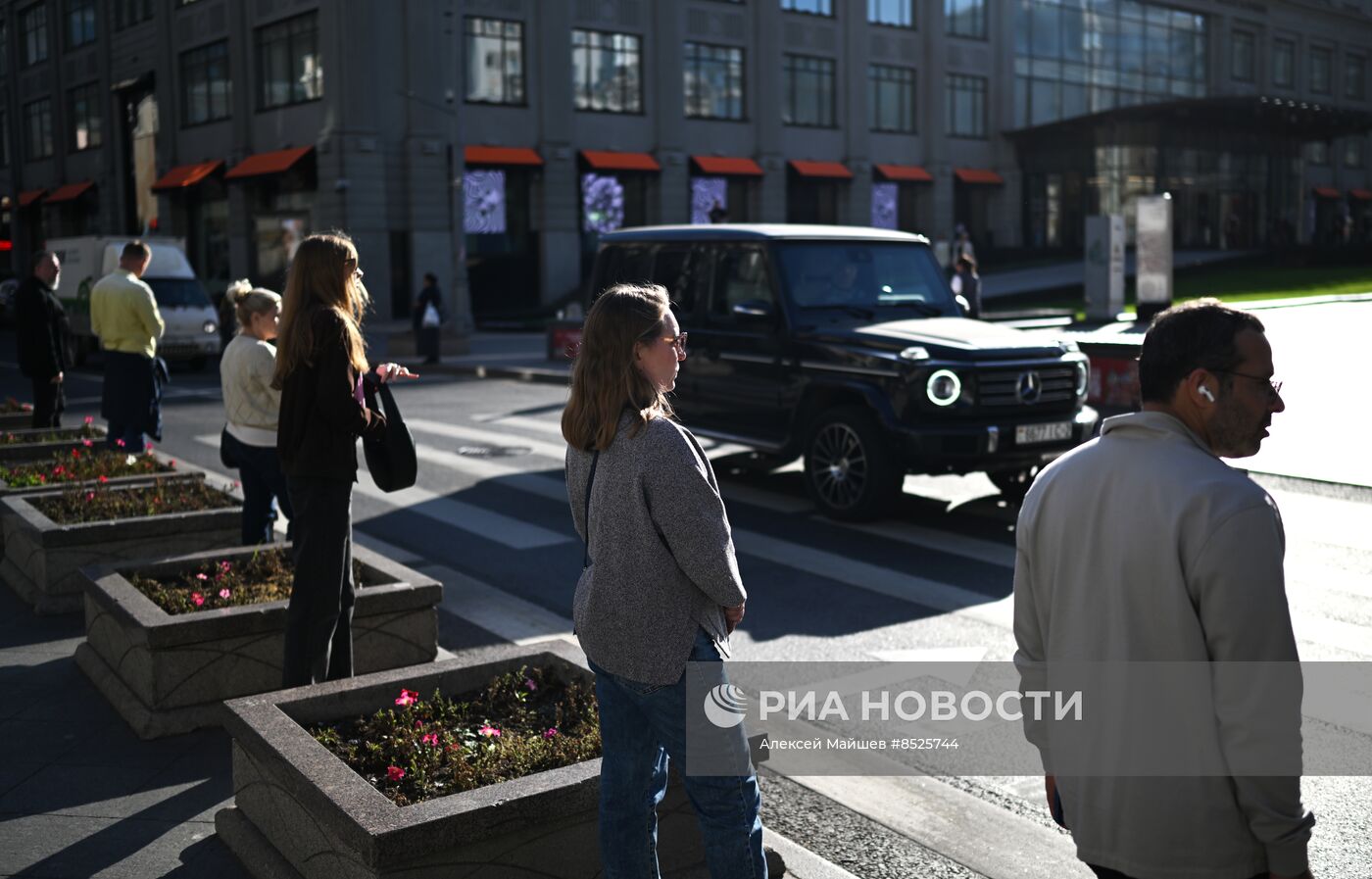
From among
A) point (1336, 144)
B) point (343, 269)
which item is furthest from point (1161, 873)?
point (1336, 144)

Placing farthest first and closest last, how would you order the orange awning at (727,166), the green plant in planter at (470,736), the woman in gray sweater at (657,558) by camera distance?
the orange awning at (727,166) < the green plant in planter at (470,736) < the woman in gray sweater at (657,558)

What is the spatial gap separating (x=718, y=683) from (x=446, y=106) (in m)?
39.1

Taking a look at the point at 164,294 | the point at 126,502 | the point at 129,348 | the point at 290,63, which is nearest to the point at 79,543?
the point at 126,502

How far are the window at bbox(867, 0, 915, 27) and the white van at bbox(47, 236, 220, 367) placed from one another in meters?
30.9

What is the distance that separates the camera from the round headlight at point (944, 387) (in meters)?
9.59

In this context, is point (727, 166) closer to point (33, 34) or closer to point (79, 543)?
point (33, 34)

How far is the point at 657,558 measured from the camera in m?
3.24

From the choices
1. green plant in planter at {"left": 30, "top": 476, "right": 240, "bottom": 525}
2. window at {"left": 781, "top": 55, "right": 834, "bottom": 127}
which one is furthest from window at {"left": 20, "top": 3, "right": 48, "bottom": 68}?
green plant in planter at {"left": 30, "top": 476, "right": 240, "bottom": 525}

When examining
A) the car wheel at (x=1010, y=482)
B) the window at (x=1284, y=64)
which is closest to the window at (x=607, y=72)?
the car wheel at (x=1010, y=482)

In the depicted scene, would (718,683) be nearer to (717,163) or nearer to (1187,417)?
(1187,417)

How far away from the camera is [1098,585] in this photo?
259 cm

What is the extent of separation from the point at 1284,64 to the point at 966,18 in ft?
83.7

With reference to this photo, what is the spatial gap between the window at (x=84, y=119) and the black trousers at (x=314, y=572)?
52801 mm

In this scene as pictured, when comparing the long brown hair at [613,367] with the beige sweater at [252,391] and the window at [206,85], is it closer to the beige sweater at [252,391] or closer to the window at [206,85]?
the beige sweater at [252,391]
